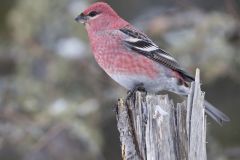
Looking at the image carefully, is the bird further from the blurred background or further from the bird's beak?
the blurred background

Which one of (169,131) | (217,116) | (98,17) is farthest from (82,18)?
(169,131)

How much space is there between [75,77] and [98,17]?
6.59ft

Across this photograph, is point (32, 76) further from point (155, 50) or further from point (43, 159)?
point (155, 50)

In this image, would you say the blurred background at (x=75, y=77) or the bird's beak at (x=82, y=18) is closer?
the bird's beak at (x=82, y=18)

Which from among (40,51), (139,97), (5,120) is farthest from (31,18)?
(139,97)

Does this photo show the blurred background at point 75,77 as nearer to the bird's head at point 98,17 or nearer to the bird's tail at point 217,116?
the bird's head at point 98,17

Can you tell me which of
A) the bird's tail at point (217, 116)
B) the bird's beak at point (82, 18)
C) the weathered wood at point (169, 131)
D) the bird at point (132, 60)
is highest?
the bird's beak at point (82, 18)

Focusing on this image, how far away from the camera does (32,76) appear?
8.00 meters

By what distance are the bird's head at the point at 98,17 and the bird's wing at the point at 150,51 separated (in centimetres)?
15

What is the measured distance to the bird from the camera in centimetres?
552

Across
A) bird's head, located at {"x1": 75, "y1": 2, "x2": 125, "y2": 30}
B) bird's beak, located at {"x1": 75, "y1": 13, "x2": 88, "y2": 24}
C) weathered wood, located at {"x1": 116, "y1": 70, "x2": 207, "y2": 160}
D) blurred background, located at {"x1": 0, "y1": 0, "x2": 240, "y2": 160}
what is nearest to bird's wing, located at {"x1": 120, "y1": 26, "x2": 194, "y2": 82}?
bird's head, located at {"x1": 75, "y1": 2, "x2": 125, "y2": 30}

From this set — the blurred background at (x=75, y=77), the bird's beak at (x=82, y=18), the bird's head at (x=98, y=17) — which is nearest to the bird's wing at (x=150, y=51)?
the bird's head at (x=98, y=17)

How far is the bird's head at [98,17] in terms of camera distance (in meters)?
5.86

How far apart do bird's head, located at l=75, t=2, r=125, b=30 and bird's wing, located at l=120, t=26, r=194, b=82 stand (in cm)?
15
